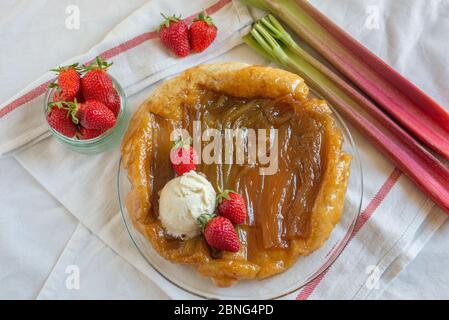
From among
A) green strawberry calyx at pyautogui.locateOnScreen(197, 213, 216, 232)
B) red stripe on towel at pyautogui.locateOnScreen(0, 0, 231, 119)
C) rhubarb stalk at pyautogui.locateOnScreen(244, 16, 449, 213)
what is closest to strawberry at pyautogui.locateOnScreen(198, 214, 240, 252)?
green strawberry calyx at pyautogui.locateOnScreen(197, 213, 216, 232)

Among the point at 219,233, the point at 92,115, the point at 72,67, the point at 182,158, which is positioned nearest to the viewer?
the point at 219,233

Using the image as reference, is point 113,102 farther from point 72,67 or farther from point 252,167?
point 252,167

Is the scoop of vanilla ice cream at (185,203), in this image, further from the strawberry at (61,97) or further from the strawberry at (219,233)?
the strawberry at (61,97)

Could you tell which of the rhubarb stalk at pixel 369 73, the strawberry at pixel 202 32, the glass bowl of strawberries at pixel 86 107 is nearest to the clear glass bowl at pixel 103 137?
the glass bowl of strawberries at pixel 86 107

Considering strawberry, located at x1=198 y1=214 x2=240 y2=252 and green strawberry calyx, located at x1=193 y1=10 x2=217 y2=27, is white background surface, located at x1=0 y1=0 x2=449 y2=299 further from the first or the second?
green strawberry calyx, located at x1=193 y1=10 x2=217 y2=27

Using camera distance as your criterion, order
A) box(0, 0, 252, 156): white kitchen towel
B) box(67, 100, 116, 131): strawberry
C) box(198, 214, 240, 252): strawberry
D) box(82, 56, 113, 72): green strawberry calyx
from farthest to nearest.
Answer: box(0, 0, 252, 156): white kitchen towel
box(82, 56, 113, 72): green strawberry calyx
box(67, 100, 116, 131): strawberry
box(198, 214, 240, 252): strawberry

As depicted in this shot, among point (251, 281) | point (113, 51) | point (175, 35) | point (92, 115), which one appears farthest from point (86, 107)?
point (251, 281)

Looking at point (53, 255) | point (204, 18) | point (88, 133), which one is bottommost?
point (53, 255)
